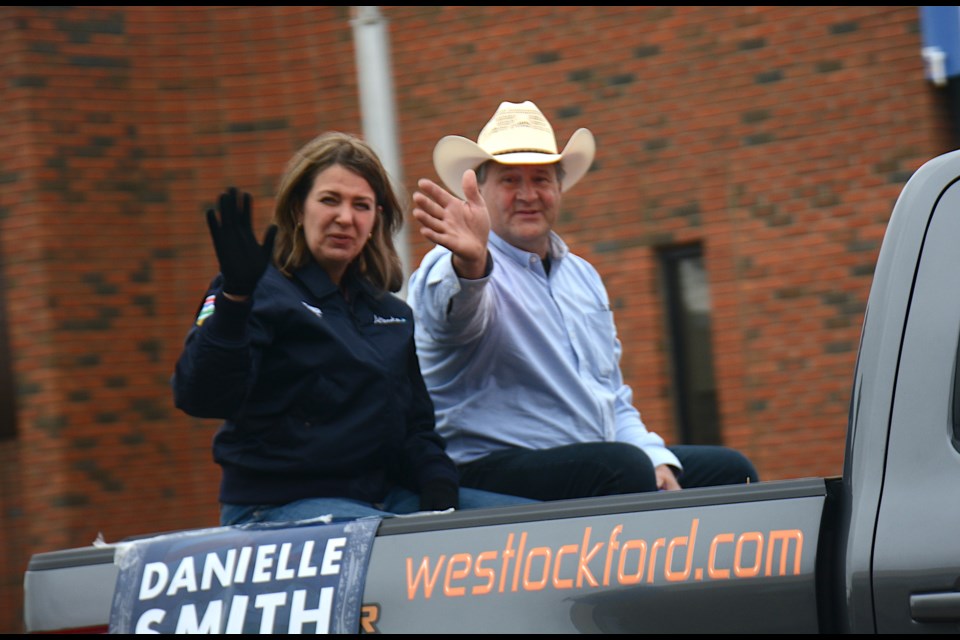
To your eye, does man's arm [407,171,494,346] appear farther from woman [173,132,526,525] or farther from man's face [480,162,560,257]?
man's face [480,162,560,257]

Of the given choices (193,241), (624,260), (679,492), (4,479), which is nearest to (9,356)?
(4,479)

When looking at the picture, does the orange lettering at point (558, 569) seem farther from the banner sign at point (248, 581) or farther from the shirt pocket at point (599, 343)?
the shirt pocket at point (599, 343)

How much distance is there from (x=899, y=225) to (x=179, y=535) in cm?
145

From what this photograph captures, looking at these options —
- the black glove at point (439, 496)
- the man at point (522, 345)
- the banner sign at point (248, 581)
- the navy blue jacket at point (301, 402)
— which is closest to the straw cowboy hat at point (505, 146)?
the man at point (522, 345)

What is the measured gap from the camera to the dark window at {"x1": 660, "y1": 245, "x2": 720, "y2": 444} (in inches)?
312

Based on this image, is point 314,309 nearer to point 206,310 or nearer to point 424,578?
point 206,310

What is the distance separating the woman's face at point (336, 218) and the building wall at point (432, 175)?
4402mm

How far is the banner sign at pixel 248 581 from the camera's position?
8.13ft

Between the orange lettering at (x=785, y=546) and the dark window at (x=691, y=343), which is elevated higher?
the orange lettering at (x=785, y=546)

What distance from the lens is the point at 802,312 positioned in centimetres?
741

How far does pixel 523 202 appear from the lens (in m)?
3.81

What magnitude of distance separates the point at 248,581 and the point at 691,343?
225 inches

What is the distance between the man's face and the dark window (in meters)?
4.15

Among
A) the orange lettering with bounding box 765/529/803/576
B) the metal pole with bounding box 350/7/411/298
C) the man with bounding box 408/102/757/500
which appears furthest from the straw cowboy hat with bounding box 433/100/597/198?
the orange lettering with bounding box 765/529/803/576
